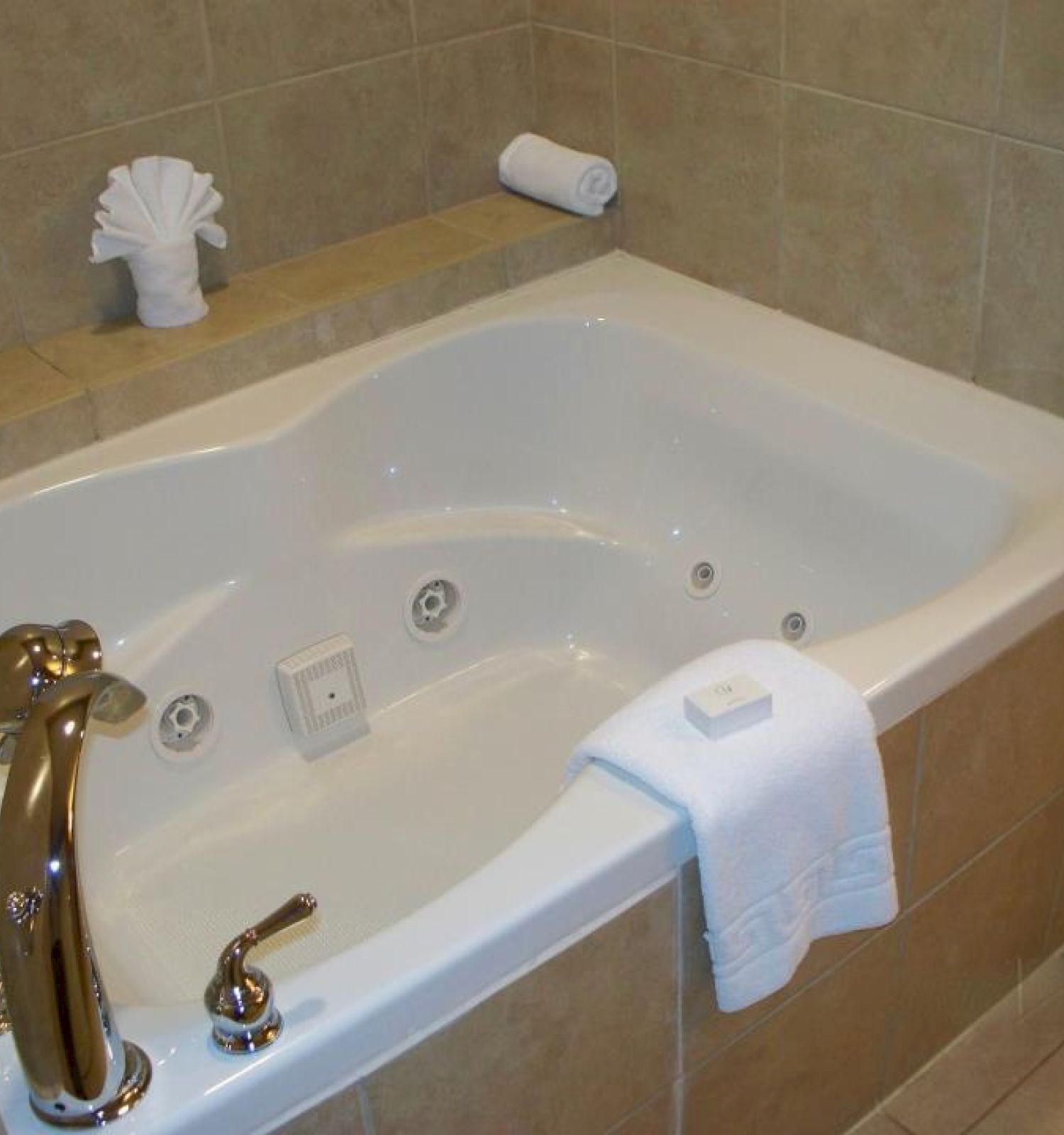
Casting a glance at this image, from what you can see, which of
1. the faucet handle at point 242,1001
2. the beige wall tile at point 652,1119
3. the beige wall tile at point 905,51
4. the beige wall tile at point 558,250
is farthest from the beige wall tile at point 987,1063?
the beige wall tile at point 558,250

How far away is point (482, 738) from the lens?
1.99 m

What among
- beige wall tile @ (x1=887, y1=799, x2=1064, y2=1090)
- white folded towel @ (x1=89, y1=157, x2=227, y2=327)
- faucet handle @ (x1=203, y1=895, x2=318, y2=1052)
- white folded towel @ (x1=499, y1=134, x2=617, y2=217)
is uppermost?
white folded towel @ (x1=89, y1=157, x2=227, y2=327)

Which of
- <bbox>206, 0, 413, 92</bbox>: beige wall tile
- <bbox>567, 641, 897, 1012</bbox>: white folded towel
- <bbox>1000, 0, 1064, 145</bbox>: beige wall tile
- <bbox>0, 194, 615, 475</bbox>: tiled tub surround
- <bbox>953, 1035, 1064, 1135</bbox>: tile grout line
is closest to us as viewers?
<bbox>567, 641, 897, 1012</bbox>: white folded towel

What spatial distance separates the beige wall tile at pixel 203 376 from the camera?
5.96 feet

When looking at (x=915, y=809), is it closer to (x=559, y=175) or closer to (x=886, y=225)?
(x=886, y=225)

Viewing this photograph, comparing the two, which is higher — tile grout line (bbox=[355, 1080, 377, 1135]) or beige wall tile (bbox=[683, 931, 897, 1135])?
tile grout line (bbox=[355, 1080, 377, 1135])

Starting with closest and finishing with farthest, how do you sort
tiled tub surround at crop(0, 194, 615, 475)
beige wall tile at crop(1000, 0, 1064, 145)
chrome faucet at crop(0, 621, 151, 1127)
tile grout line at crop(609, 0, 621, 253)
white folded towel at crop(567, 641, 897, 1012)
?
1. chrome faucet at crop(0, 621, 151, 1127)
2. white folded towel at crop(567, 641, 897, 1012)
3. beige wall tile at crop(1000, 0, 1064, 145)
4. tiled tub surround at crop(0, 194, 615, 475)
5. tile grout line at crop(609, 0, 621, 253)

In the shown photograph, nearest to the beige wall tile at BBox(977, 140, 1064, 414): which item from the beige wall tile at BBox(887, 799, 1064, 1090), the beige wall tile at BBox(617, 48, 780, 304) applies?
the beige wall tile at BBox(617, 48, 780, 304)

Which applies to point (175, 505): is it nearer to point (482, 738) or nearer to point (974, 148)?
point (482, 738)

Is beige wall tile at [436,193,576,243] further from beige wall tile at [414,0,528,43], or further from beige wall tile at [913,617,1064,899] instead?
beige wall tile at [913,617,1064,899]

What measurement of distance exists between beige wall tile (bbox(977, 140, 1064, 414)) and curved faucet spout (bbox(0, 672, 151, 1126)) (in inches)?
44.4

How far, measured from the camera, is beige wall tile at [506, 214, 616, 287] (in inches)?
83.4

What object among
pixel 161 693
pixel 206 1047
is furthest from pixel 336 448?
pixel 206 1047

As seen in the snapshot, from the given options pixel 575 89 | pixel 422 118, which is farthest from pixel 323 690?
pixel 575 89
